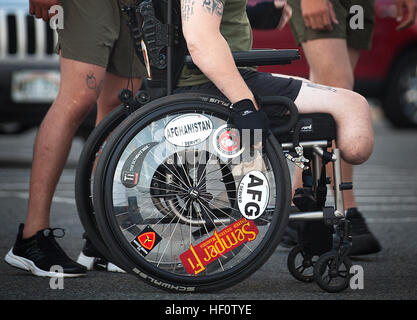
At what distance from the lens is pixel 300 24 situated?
179 inches

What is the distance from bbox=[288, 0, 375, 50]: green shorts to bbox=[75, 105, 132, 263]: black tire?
1.19 meters

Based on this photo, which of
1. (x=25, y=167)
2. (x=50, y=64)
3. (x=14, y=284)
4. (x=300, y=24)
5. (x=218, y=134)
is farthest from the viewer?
(x=25, y=167)

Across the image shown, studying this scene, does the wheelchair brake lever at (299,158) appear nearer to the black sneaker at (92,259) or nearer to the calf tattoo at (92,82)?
the calf tattoo at (92,82)

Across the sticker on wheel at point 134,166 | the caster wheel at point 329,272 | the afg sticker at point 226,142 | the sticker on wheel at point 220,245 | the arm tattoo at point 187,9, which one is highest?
the arm tattoo at point 187,9

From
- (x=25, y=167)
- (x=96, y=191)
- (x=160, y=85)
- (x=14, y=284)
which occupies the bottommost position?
(x=25, y=167)

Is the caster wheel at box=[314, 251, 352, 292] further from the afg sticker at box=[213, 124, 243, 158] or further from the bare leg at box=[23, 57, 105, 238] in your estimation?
the bare leg at box=[23, 57, 105, 238]

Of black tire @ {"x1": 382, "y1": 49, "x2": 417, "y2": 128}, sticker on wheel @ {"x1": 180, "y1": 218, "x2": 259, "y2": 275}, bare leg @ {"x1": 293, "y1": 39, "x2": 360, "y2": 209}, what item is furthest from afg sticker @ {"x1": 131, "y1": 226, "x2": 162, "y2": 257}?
black tire @ {"x1": 382, "y1": 49, "x2": 417, "y2": 128}

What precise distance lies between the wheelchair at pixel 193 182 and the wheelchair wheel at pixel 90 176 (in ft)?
0.36

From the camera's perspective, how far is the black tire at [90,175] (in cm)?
364

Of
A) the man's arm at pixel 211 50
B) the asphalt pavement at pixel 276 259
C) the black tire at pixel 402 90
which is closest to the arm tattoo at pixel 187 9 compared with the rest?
the man's arm at pixel 211 50

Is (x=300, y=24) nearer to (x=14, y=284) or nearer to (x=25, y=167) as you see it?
(x=14, y=284)

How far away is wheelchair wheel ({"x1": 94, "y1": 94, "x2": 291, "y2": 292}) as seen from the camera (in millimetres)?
3361
